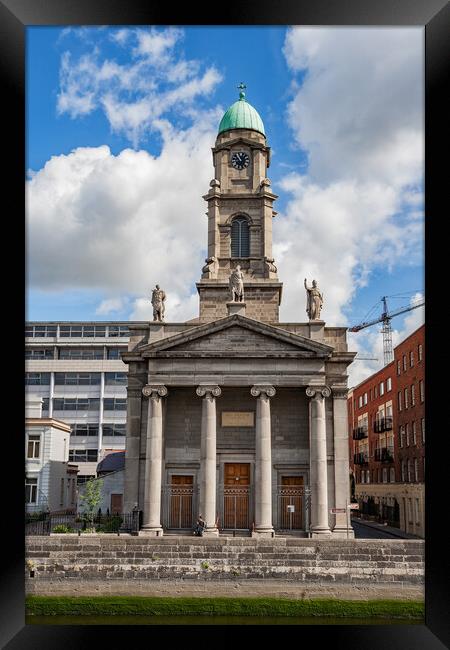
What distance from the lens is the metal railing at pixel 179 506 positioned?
117 feet

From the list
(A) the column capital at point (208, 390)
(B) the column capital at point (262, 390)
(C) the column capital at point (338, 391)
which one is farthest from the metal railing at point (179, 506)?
(C) the column capital at point (338, 391)

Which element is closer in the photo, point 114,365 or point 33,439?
point 33,439

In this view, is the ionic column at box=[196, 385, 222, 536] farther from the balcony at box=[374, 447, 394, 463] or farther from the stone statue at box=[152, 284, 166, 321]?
the balcony at box=[374, 447, 394, 463]

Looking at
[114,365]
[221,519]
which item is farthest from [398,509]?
[114,365]

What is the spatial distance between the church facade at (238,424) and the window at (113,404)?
161ft

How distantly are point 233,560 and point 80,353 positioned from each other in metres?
62.9

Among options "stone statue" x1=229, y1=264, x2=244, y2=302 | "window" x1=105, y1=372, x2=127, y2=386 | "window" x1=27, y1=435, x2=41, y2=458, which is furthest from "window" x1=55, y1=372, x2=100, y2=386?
"stone statue" x1=229, y1=264, x2=244, y2=302

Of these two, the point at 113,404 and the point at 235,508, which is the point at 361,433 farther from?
the point at 113,404

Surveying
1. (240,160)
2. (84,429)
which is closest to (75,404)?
(84,429)

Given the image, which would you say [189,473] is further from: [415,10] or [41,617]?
[415,10]

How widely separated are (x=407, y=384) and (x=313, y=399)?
1774 centimetres

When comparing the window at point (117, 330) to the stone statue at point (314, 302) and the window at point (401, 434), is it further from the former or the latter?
the stone statue at point (314, 302)

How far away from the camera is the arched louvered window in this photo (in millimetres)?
42438
